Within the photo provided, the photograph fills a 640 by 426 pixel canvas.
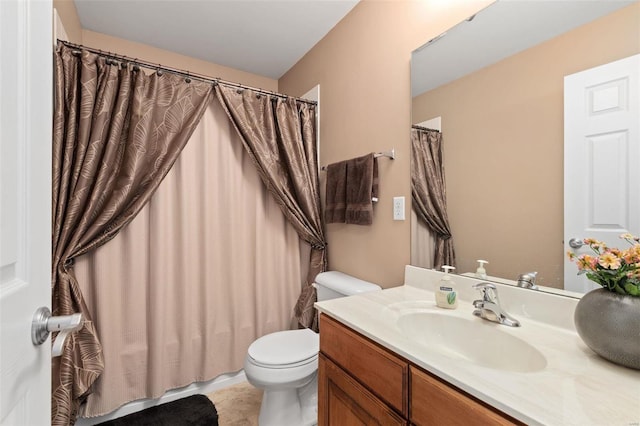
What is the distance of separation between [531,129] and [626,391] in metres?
0.82

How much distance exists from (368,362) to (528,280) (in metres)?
0.67

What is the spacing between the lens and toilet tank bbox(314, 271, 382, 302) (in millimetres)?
1632

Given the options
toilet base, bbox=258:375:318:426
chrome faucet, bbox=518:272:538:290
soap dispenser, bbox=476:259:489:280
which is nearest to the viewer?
chrome faucet, bbox=518:272:538:290

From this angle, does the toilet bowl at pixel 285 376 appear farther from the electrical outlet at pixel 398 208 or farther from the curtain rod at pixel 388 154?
the curtain rod at pixel 388 154

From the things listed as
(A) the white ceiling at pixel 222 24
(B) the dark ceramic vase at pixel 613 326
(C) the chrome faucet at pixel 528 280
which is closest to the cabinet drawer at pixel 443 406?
(B) the dark ceramic vase at pixel 613 326

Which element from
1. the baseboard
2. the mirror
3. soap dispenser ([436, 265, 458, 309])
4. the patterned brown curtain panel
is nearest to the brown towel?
the mirror

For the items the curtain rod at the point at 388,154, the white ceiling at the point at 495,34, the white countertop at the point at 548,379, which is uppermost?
the white ceiling at the point at 495,34

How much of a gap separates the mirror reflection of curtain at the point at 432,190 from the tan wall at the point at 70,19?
1975 millimetres

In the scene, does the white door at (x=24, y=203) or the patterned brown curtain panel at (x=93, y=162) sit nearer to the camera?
the white door at (x=24, y=203)

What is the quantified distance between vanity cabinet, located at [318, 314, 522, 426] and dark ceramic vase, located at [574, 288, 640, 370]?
1.15 ft

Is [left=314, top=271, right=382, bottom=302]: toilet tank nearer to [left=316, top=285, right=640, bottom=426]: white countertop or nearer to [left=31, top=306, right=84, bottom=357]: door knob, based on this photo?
[left=316, top=285, right=640, bottom=426]: white countertop

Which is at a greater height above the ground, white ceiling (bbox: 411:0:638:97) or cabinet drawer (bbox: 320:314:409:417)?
white ceiling (bbox: 411:0:638:97)

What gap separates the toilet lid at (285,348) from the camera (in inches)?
56.7

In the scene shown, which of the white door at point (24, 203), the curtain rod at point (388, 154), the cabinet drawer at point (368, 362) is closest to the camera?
the white door at point (24, 203)
